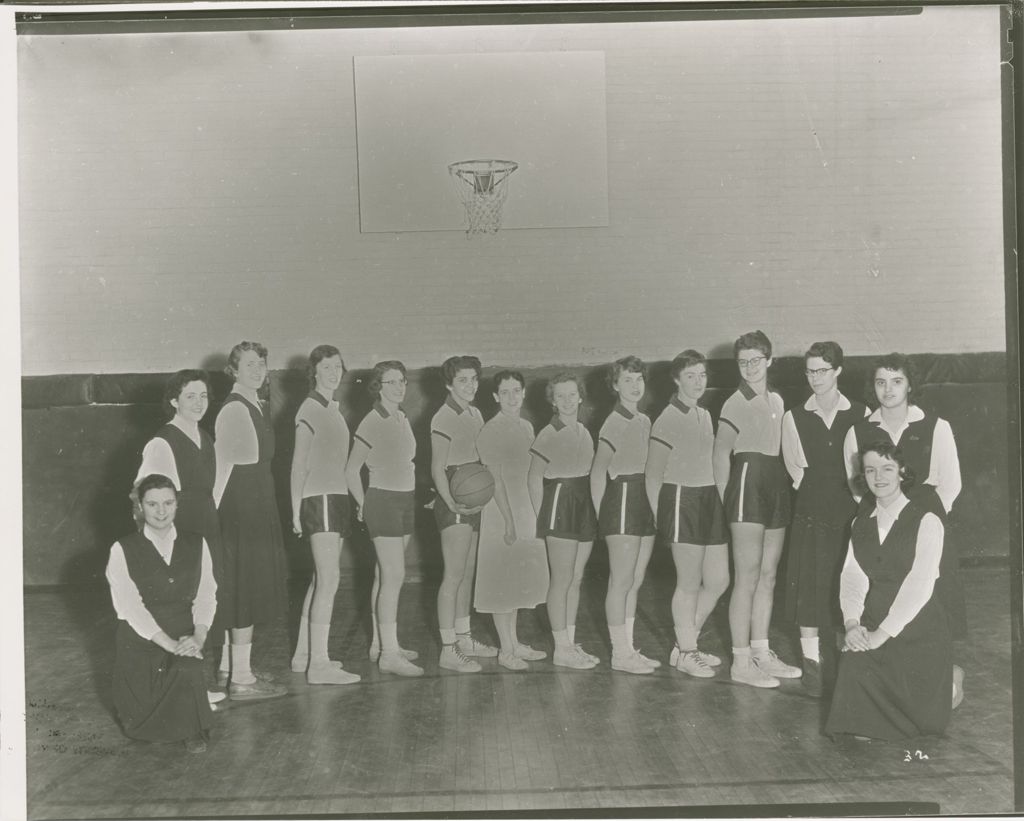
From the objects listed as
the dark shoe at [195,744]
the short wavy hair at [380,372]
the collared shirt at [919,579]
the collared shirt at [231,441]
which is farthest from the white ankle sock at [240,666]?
the collared shirt at [919,579]

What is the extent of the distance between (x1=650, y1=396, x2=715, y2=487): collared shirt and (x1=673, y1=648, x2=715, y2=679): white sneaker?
0.84 meters

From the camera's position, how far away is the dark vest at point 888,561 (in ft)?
13.3

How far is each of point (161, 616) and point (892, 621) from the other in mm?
2987

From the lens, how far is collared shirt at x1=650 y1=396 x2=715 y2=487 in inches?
189

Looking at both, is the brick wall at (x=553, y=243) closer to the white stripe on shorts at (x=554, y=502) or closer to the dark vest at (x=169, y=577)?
the white stripe on shorts at (x=554, y=502)

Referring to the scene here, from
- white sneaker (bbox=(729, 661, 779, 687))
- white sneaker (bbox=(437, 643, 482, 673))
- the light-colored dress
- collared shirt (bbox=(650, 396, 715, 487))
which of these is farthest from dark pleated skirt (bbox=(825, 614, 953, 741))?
white sneaker (bbox=(437, 643, 482, 673))

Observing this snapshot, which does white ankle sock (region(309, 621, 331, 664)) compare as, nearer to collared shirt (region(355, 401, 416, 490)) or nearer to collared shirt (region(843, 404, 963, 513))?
collared shirt (region(355, 401, 416, 490))

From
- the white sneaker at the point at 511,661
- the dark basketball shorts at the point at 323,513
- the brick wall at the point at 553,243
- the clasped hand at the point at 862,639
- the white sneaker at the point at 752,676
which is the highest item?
the brick wall at the point at 553,243

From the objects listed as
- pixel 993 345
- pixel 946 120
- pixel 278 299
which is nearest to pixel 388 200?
pixel 278 299

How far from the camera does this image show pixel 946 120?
16.4 ft

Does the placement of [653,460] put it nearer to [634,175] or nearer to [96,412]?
[634,175]

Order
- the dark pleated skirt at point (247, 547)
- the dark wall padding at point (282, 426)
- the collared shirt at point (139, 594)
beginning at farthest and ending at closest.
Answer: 1. the dark wall padding at point (282, 426)
2. the dark pleated skirt at point (247, 547)
3. the collared shirt at point (139, 594)

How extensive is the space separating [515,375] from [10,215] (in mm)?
2452

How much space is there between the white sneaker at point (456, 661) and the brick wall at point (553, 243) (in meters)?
2.17
